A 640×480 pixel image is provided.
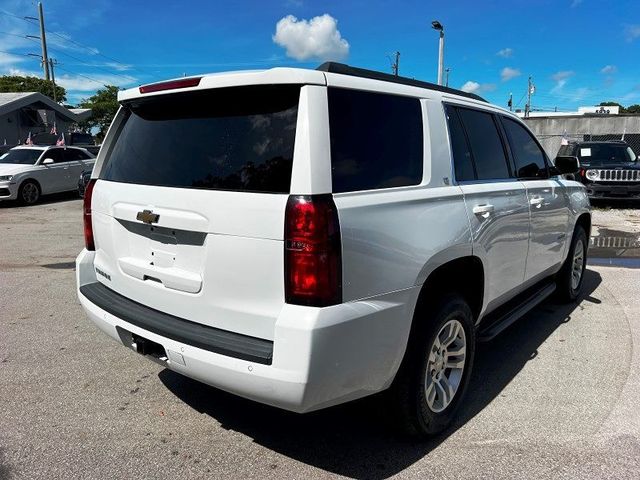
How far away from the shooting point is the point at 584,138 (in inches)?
874

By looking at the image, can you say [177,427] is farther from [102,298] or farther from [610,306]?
[610,306]

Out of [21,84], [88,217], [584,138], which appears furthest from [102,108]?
[88,217]

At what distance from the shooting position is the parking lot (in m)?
2.79

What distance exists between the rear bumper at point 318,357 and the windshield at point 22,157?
1533 cm

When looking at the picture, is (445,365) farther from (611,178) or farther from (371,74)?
(611,178)

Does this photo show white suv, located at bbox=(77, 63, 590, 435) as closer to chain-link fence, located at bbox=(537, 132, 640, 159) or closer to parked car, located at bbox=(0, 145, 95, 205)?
parked car, located at bbox=(0, 145, 95, 205)

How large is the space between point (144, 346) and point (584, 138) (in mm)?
23388

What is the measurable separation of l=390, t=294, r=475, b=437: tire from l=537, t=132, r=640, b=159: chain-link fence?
68.1 feet

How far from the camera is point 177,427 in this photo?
3160 mm

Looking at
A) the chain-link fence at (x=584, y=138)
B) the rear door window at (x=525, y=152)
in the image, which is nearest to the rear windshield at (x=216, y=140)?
the rear door window at (x=525, y=152)

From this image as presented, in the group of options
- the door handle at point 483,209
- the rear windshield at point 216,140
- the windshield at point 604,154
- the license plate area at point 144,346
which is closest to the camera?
the rear windshield at point 216,140

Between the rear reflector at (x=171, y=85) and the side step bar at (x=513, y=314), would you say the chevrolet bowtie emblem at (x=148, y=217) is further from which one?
the side step bar at (x=513, y=314)

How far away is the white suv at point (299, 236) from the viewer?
230cm

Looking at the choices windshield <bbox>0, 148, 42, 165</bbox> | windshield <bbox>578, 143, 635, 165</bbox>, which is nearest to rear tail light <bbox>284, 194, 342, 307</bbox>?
windshield <bbox>578, 143, 635, 165</bbox>
